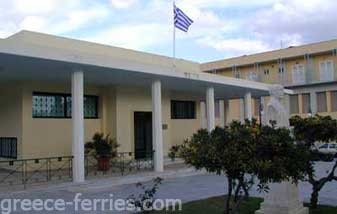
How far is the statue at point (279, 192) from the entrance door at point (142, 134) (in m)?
11.1

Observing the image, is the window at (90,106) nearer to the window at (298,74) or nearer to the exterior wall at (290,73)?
the exterior wall at (290,73)

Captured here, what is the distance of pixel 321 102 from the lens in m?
36.1

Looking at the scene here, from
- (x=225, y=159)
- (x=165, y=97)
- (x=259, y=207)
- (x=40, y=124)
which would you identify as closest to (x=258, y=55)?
(x=165, y=97)

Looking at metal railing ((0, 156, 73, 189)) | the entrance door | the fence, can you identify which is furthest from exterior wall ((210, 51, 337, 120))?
metal railing ((0, 156, 73, 189))

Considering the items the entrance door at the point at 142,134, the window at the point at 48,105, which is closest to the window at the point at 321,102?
the entrance door at the point at 142,134

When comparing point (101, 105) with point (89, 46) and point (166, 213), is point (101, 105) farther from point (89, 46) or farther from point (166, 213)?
point (166, 213)

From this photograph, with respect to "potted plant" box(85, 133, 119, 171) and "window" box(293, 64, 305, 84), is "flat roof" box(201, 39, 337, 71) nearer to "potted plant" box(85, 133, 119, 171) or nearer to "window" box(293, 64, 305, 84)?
"window" box(293, 64, 305, 84)

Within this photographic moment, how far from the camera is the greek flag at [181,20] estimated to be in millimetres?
17516

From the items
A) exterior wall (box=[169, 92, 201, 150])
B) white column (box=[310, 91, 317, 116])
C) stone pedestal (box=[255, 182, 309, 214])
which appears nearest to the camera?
stone pedestal (box=[255, 182, 309, 214])

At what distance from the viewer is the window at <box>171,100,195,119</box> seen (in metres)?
21.9

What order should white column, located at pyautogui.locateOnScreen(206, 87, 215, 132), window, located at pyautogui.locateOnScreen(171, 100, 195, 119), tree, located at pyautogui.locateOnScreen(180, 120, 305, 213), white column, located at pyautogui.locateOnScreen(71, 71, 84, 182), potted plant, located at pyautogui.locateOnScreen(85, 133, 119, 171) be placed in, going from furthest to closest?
1. window, located at pyautogui.locateOnScreen(171, 100, 195, 119)
2. white column, located at pyautogui.locateOnScreen(206, 87, 215, 132)
3. potted plant, located at pyautogui.locateOnScreen(85, 133, 119, 171)
4. white column, located at pyautogui.locateOnScreen(71, 71, 84, 182)
5. tree, located at pyautogui.locateOnScreen(180, 120, 305, 213)

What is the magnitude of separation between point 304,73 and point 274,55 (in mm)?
3727

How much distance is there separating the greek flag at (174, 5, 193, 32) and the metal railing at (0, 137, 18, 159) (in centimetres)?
799

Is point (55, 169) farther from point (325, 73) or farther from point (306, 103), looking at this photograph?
point (325, 73)
